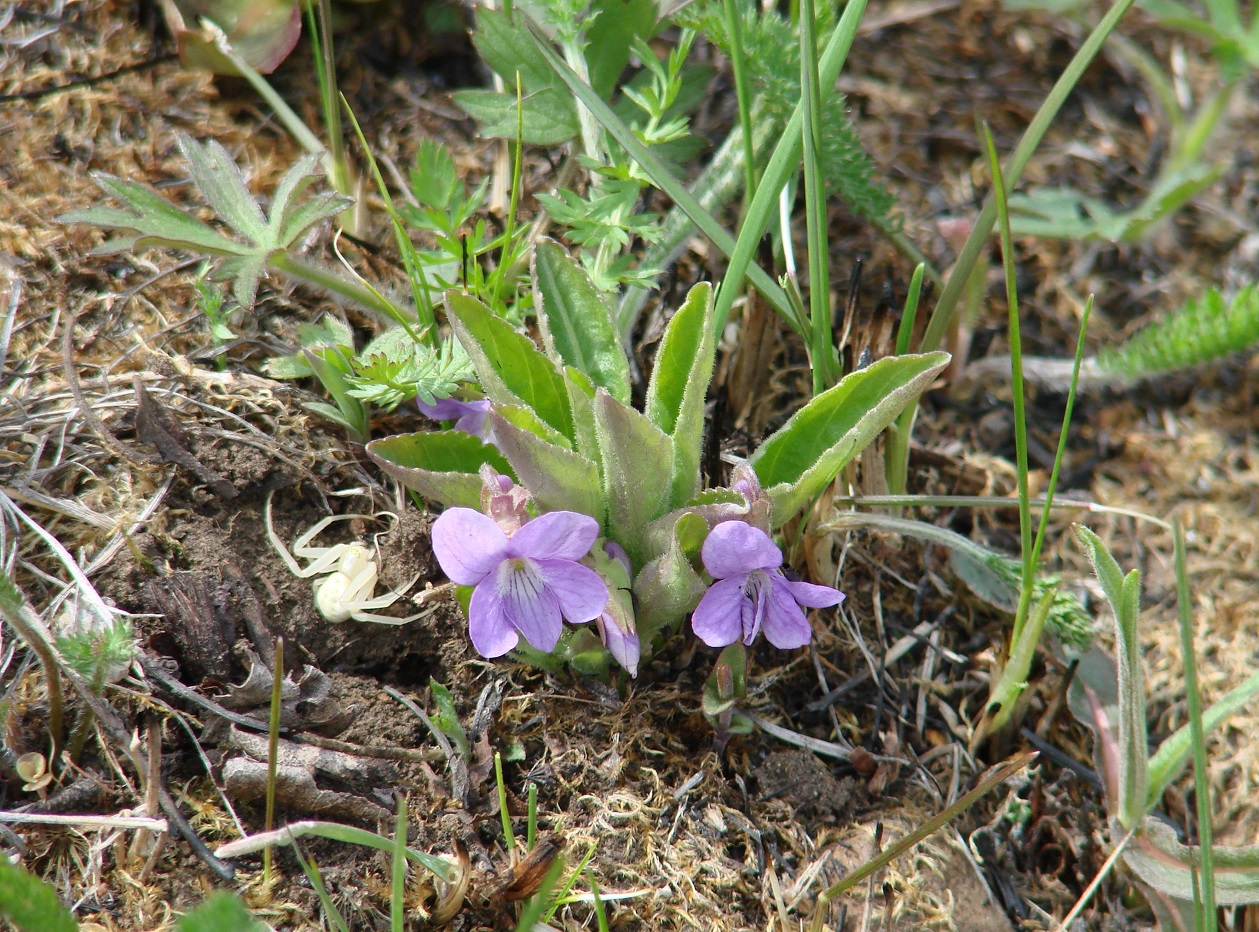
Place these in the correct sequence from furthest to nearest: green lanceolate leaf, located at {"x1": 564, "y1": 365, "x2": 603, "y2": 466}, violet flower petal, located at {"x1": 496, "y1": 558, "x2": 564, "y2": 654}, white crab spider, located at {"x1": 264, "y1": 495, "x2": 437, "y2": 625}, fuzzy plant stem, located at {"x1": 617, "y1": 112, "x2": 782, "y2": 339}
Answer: fuzzy plant stem, located at {"x1": 617, "y1": 112, "x2": 782, "y2": 339}
white crab spider, located at {"x1": 264, "y1": 495, "x2": 437, "y2": 625}
green lanceolate leaf, located at {"x1": 564, "y1": 365, "x2": 603, "y2": 466}
violet flower petal, located at {"x1": 496, "y1": 558, "x2": 564, "y2": 654}

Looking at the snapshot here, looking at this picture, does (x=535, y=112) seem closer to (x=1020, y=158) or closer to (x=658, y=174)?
(x=658, y=174)

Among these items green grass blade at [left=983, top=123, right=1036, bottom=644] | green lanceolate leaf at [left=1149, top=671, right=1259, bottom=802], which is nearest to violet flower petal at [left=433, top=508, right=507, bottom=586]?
Result: green grass blade at [left=983, top=123, right=1036, bottom=644]

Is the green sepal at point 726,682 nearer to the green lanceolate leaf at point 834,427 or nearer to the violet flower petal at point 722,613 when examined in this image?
the violet flower petal at point 722,613

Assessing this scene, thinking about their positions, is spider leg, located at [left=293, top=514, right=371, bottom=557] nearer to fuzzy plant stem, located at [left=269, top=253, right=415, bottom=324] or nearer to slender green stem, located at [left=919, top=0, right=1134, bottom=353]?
fuzzy plant stem, located at [left=269, top=253, right=415, bottom=324]

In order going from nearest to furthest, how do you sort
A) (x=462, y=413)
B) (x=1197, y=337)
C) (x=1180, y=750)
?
(x=1180, y=750) < (x=462, y=413) < (x=1197, y=337)

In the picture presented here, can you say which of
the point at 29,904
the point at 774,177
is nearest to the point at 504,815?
the point at 29,904

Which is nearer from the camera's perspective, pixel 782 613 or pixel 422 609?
pixel 782 613

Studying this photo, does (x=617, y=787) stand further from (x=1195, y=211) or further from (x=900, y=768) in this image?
(x=1195, y=211)
